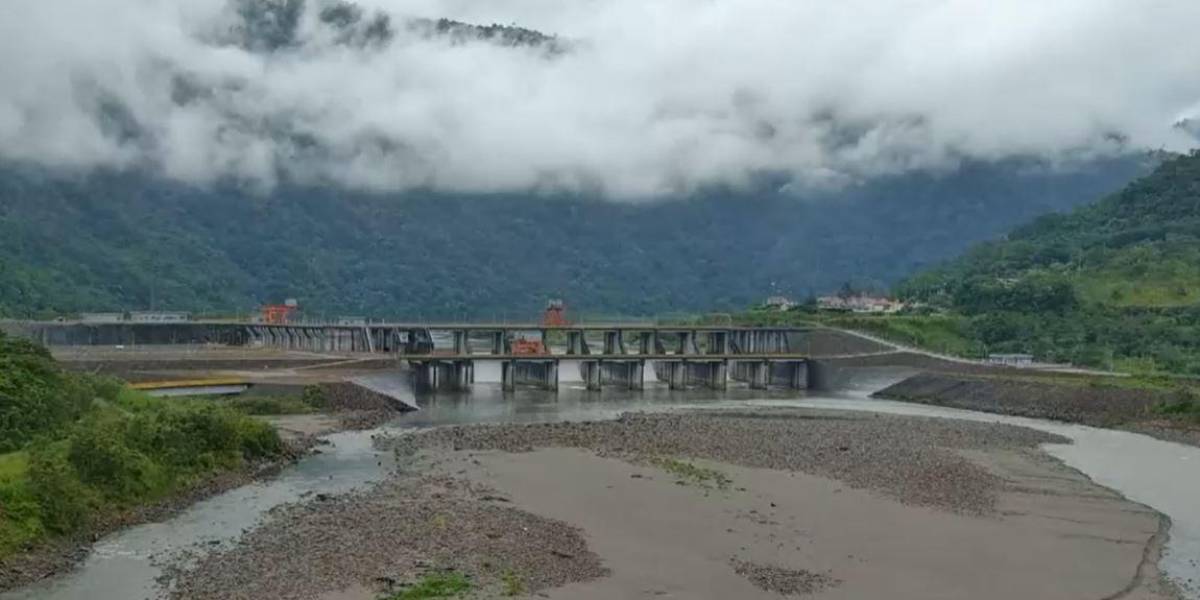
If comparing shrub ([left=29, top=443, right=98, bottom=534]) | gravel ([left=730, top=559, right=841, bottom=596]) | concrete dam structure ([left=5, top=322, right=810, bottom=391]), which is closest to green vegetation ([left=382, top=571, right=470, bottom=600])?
gravel ([left=730, top=559, right=841, bottom=596])

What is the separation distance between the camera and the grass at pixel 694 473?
37.9m

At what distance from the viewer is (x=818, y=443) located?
49.4 meters

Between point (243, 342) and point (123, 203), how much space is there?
73.0 m

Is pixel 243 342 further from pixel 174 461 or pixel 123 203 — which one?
pixel 123 203

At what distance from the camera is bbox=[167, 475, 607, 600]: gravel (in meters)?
23.8

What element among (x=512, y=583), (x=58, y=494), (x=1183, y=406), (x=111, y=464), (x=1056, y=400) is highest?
(x=111, y=464)

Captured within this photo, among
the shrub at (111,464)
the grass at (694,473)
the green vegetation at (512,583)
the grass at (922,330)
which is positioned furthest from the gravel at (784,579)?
the grass at (922,330)

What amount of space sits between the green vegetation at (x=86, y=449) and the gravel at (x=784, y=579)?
16.9 metres

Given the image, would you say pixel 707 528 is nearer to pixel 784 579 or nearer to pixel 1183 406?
pixel 784 579

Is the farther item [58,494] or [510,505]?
[510,505]

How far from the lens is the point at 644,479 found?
38.8 m

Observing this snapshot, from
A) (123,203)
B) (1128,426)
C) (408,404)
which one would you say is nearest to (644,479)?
(408,404)

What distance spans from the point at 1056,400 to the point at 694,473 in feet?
122

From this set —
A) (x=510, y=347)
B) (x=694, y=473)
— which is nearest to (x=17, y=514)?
(x=694, y=473)
